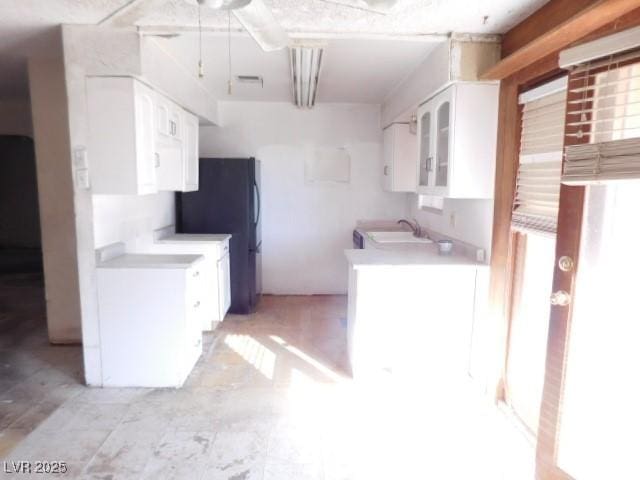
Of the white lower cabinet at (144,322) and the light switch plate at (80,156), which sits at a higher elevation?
the light switch plate at (80,156)

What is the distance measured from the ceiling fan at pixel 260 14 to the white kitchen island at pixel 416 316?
1.40 meters

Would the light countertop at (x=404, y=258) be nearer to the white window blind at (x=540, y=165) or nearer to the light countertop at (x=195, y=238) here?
the white window blind at (x=540, y=165)

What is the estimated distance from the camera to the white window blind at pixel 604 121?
1.47m

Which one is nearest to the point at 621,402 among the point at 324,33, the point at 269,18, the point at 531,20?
the point at 531,20

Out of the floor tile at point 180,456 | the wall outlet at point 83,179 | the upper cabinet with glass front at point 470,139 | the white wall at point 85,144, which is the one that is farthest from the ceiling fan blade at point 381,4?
the floor tile at point 180,456

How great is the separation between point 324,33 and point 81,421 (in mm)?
2704

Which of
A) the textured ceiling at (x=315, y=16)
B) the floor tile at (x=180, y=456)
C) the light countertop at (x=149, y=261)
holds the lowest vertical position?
the floor tile at (x=180, y=456)

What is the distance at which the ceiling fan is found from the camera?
→ 58.7 inches

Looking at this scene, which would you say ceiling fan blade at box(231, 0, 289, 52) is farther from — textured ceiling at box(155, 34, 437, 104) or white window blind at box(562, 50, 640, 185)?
white window blind at box(562, 50, 640, 185)

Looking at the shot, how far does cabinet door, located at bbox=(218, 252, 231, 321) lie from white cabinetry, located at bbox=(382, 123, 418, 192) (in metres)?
1.86

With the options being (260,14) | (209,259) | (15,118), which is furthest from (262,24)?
(15,118)

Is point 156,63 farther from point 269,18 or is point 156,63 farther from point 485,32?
point 485,32

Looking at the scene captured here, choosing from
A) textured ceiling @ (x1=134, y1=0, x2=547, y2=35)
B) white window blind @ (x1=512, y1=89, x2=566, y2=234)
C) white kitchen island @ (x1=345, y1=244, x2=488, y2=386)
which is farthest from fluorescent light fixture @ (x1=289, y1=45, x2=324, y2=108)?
white kitchen island @ (x1=345, y1=244, x2=488, y2=386)

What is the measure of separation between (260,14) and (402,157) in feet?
8.81
